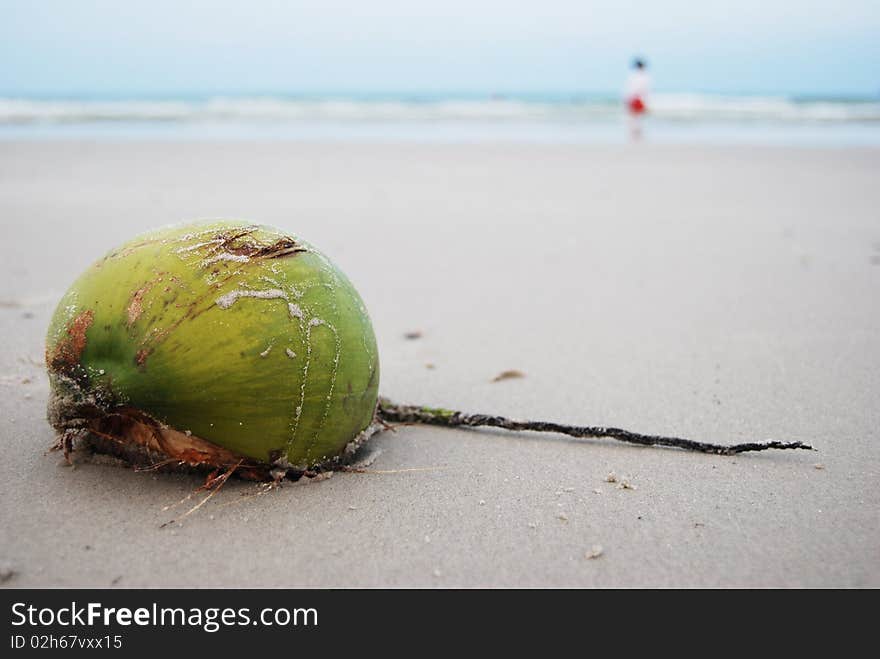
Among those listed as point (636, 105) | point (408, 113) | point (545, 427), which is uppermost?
point (636, 105)

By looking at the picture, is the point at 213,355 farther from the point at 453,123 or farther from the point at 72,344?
the point at 453,123

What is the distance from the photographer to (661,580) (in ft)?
4.93

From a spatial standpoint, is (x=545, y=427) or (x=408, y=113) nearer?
(x=545, y=427)

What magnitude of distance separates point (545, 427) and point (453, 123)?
16.8m

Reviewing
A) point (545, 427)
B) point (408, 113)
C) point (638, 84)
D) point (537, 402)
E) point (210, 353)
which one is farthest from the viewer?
point (408, 113)

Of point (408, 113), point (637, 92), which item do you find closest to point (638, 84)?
point (637, 92)

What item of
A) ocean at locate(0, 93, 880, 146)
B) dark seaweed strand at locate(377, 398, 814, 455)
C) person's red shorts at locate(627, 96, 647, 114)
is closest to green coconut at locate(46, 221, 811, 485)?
dark seaweed strand at locate(377, 398, 814, 455)

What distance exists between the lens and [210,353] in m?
1.57

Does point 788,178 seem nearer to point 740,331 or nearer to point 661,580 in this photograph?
point 740,331

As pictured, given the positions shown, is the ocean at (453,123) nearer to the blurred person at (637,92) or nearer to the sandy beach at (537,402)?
the blurred person at (637,92)

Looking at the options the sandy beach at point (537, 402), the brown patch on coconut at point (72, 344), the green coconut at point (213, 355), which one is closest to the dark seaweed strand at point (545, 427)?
the sandy beach at point (537, 402)

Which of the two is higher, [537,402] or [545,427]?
[545,427]

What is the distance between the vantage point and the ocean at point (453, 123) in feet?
44.6
